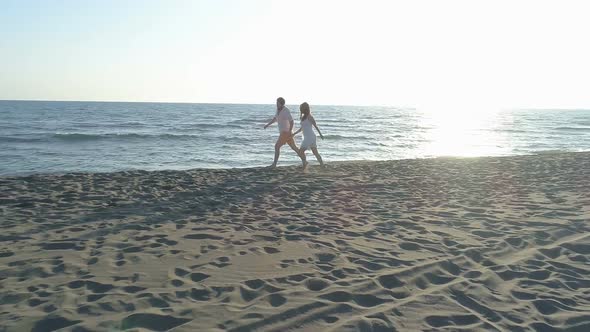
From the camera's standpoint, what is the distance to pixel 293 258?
421 centimetres

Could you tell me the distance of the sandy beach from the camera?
3.04m

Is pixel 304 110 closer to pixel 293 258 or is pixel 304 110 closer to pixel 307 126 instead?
pixel 307 126

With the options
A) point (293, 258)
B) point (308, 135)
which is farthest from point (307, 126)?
point (293, 258)

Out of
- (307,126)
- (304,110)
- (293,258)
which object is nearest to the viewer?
(293,258)

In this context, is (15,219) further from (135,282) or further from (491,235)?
(491,235)

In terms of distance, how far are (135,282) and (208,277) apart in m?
0.61

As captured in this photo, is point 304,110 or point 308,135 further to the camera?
point 308,135

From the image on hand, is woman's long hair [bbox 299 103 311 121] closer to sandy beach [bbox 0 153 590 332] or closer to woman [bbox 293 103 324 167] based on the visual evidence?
woman [bbox 293 103 324 167]

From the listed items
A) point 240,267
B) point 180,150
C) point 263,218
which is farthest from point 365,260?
point 180,150

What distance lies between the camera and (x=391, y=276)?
376 cm

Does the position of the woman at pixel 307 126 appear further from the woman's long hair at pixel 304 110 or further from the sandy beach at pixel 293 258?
the sandy beach at pixel 293 258

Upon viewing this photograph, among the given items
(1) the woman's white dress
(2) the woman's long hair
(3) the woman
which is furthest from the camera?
(1) the woman's white dress

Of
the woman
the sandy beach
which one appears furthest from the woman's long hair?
the sandy beach

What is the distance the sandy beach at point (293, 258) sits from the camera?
304 centimetres
